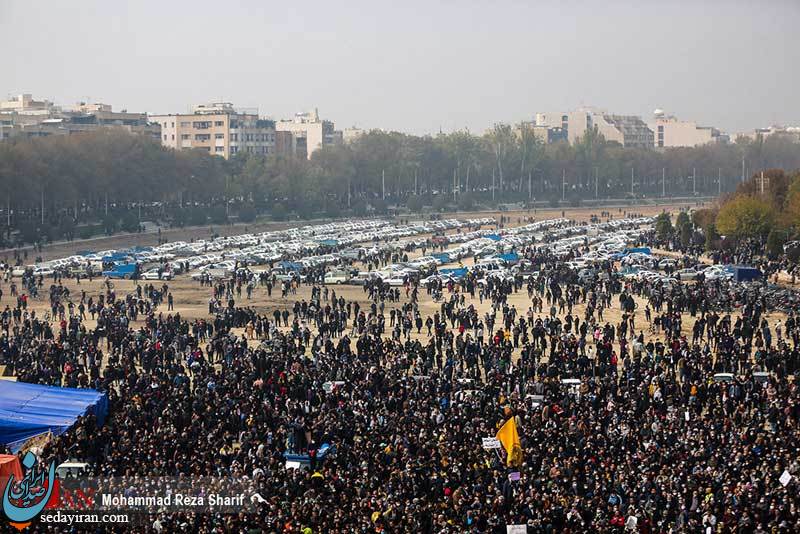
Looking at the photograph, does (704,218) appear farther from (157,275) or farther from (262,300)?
(262,300)

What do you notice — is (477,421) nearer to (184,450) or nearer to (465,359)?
(184,450)

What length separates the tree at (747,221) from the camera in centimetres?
6050

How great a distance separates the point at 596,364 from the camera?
90.7ft

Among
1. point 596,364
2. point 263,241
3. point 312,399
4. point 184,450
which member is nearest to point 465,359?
point 596,364

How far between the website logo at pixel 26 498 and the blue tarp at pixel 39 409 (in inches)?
134

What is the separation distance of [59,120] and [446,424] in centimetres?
11428

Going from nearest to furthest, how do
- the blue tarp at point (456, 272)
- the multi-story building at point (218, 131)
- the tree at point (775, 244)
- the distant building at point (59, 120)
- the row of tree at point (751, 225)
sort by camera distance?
the blue tarp at point (456, 272) → the tree at point (775, 244) → the row of tree at point (751, 225) → the distant building at point (59, 120) → the multi-story building at point (218, 131)

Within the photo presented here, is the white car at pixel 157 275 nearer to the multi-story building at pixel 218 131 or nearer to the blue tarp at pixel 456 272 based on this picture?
the blue tarp at pixel 456 272

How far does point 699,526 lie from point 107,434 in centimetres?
1012

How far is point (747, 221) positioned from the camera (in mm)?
60562

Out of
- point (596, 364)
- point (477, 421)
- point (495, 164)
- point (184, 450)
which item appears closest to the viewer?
point (184, 450)

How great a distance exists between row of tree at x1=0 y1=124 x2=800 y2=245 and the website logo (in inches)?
2315

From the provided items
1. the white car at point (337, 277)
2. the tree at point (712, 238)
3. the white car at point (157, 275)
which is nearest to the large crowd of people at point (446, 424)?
the white car at point (337, 277)

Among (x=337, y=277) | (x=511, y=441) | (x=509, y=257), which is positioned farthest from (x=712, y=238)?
(x=511, y=441)
